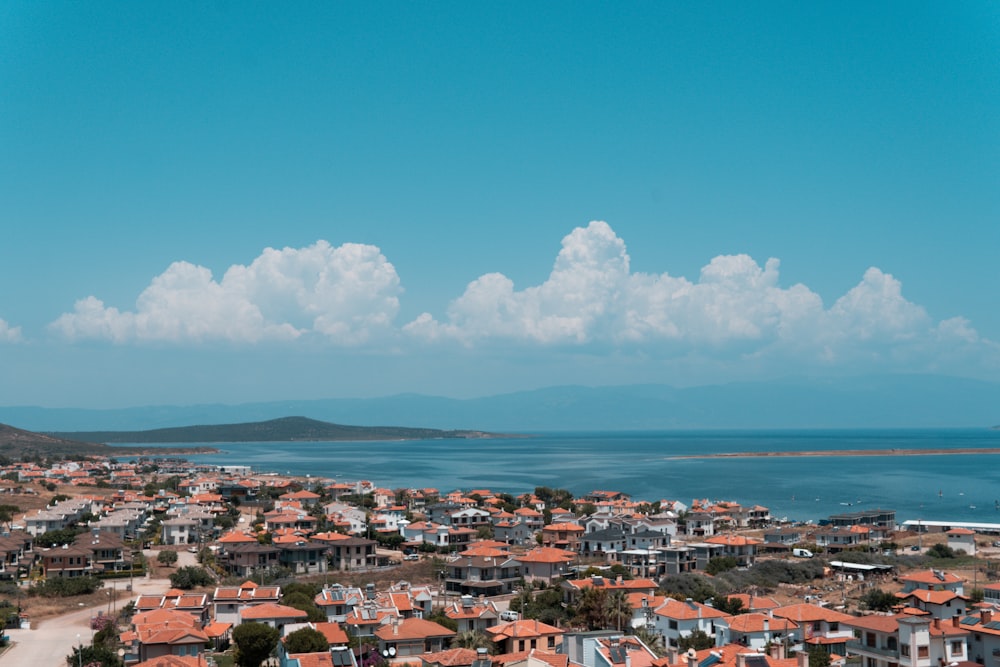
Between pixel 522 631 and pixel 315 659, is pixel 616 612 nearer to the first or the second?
pixel 522 631

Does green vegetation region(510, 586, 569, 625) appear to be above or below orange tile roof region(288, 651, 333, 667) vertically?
below

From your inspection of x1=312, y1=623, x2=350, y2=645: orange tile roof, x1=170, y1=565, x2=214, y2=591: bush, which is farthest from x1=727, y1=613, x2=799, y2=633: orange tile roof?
x1=170, y1=565, x2=214, y2=591: bush

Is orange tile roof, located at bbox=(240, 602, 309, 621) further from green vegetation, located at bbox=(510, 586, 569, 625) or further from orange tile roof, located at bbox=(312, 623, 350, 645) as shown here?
green vegetation, located at bbox=(510, 586, 569, 625)

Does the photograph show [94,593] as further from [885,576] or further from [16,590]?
[885,576]

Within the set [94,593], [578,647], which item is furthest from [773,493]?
[578,647]

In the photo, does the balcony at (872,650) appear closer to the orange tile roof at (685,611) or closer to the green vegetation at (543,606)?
the orange tile roof at (685,611)

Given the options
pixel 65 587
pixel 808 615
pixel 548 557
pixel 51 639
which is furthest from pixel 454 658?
pixel 65 587
